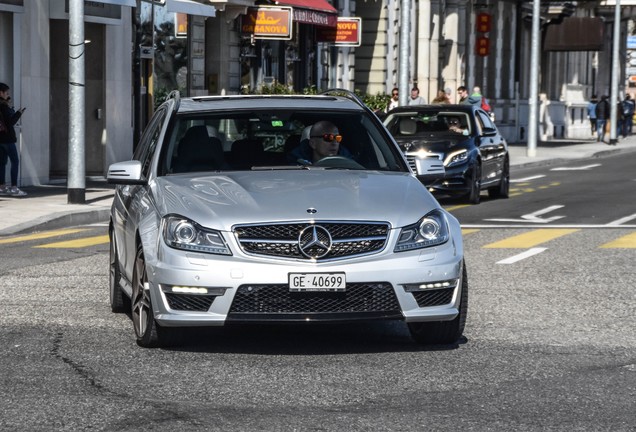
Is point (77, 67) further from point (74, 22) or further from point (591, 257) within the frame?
point (591, 257)

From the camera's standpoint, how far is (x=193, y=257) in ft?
27.4

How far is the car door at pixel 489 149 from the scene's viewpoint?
23797 mm

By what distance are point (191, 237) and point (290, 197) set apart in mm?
615

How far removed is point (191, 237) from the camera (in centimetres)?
843

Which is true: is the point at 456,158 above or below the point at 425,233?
below

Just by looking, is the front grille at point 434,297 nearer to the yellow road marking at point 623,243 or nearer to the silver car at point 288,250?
the silver car at point 288,250

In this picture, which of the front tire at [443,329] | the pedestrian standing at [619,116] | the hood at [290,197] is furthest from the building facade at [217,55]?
the front tire at [443,329]

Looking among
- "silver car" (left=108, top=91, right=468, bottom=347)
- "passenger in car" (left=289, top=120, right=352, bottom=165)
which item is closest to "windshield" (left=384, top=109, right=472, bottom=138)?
"passenger in car" (left=289, top=120, right=352, bottom=165)

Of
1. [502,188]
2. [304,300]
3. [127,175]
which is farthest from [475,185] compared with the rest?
[304,300]

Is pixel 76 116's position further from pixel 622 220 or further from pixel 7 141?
pixel 622 220

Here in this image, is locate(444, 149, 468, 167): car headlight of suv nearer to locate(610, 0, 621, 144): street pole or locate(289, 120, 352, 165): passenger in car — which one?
locate(289, 120, 352, 165): passenger in car

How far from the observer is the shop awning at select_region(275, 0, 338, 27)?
120 feet

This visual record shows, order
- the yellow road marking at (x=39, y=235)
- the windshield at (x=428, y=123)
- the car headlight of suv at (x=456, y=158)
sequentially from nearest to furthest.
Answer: the yellow road marking at (x=39, y=235)
the car headlight of suv at (x=456, y=158)
the windshield at (x=428, y=123)

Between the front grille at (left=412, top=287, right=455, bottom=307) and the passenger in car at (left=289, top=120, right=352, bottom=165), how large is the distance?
5.13 feet
